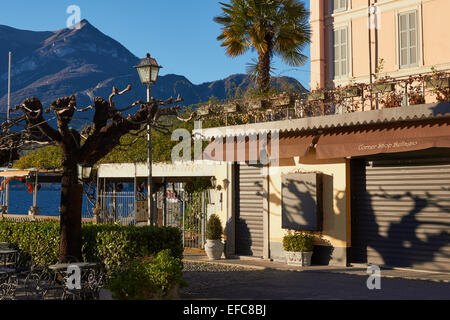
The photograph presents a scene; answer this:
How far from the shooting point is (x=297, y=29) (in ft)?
71.0

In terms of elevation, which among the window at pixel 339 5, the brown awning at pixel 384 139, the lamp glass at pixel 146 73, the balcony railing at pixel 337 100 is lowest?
the brown awning at pixel 384 139

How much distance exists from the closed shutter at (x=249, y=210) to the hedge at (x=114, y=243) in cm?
548

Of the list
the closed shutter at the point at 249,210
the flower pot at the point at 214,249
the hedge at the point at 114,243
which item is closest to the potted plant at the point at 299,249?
the closed shutter at the point at 249,210

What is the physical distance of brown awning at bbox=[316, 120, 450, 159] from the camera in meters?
13.1

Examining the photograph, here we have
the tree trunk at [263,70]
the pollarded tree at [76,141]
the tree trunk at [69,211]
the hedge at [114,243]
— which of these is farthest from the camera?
the tree trunk at [263,70]

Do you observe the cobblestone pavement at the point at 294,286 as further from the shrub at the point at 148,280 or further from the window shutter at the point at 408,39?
the window shutter at the point at 408,39

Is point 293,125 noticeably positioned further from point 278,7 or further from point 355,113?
point 278,7

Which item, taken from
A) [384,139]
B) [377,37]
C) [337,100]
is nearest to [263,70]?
[377,37]

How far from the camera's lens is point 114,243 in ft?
40.4

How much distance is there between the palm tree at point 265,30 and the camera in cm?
2128

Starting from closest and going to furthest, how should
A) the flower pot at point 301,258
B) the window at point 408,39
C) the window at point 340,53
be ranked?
the flower pot at point 301,258
the window at point 408,39
the window at point 340,53

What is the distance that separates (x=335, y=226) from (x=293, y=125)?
313 cm

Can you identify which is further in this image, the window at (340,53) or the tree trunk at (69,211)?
the window at (340,53)

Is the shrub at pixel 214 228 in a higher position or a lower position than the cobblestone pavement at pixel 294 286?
higher
